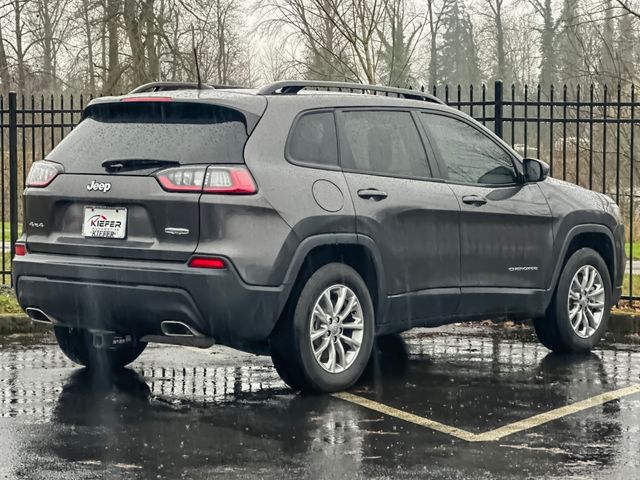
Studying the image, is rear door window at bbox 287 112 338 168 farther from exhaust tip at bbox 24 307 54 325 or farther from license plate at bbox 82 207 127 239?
exhaust tip at bbox 24 307 54 325

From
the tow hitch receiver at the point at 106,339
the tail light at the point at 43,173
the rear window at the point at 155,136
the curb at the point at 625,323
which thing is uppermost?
the rear window at the point at 155,136

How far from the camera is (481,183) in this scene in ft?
28.0

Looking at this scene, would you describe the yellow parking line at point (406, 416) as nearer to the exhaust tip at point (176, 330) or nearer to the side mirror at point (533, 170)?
the exhaust tip at point (176, 330)

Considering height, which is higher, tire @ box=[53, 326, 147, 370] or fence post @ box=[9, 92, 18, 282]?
fence post @ box=[9, 92, 18, 282]

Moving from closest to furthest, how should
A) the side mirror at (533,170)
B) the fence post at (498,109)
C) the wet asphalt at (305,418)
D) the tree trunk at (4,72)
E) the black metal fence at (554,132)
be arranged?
the wet asphalt at (305,418)
the side mirror at (533,170)
the black metal fence at (554,132)
the fence post at (498,109)
the tree trunk at (4,72)

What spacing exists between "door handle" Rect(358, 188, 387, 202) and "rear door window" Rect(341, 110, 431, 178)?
0.49 feet

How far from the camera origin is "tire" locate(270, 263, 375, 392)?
7129 millimetres

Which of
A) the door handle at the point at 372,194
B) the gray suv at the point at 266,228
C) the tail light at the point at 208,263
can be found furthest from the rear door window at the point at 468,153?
the tail light at the point at 208,263

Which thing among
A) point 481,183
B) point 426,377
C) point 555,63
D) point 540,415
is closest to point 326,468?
point 540,415

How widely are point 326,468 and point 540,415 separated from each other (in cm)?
178

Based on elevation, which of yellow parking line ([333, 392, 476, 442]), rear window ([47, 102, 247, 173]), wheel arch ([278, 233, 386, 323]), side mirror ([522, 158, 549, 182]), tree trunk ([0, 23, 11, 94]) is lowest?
yellow parking line ([333, 392, 476, 442])

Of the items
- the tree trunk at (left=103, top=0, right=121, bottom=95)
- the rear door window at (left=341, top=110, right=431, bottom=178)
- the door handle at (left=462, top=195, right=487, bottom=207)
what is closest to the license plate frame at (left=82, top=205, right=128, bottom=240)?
the rear door window at (left=341, top=110, right=431, bottom=178)

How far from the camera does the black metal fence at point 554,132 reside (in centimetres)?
1167

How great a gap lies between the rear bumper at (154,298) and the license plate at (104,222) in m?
0.15
